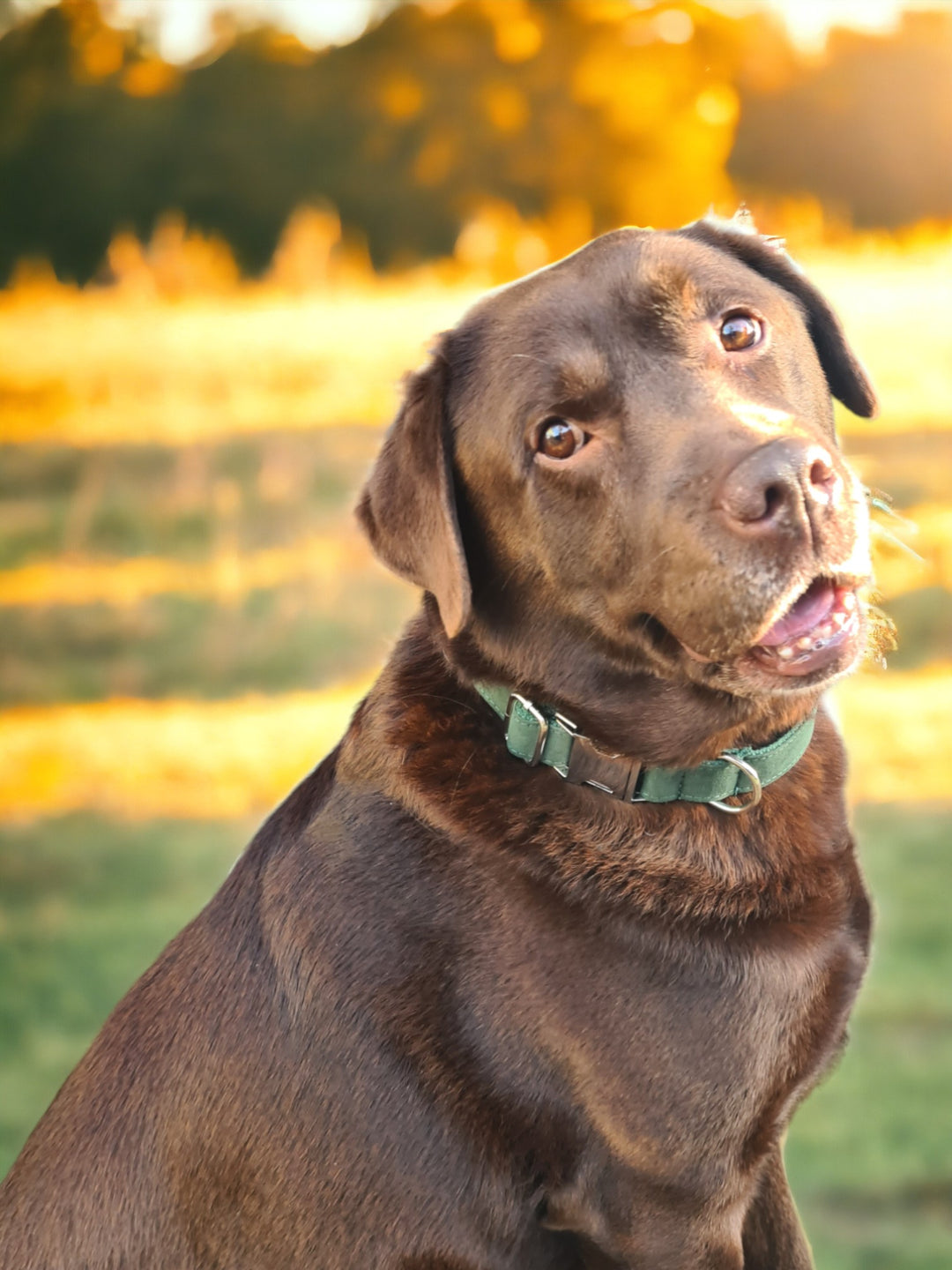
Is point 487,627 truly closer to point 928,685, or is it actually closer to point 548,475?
point 548,475

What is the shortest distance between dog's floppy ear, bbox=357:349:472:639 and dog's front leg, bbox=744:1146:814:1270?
106cm

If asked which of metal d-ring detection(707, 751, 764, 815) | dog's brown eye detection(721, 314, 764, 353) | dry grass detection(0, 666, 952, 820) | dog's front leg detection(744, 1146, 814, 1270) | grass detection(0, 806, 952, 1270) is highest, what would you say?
dog's brown eye detection(721, 314, 764, 353)

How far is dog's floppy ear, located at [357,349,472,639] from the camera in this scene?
2.12 m

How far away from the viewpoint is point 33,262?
19.0 ft

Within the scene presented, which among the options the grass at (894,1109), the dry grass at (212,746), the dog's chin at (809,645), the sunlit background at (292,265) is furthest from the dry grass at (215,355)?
the dog's chin at (809,645)

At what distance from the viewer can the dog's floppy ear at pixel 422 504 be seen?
212 centimetres

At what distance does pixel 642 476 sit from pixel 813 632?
1.05ft

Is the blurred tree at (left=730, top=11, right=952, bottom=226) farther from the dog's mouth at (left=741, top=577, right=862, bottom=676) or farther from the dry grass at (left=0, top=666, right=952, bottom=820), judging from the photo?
the dog's mouth at (left=741, top=577, right=862, bottom=676)

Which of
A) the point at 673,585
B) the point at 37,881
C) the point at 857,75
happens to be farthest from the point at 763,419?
the point at 857,75

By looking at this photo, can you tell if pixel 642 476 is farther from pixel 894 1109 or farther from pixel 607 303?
pixel 894 1109

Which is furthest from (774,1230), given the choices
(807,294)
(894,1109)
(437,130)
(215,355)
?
(437,130)

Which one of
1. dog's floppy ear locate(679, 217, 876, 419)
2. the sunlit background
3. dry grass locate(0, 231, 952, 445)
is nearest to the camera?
dog's floppy ear locate(679, 217, 876, 419)

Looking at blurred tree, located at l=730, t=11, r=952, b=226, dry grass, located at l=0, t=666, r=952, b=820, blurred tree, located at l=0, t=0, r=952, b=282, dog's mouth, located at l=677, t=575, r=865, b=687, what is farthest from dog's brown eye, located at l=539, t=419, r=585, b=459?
blurred tree, located at l=730, t=11, r=952, b=226

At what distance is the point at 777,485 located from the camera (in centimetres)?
188
